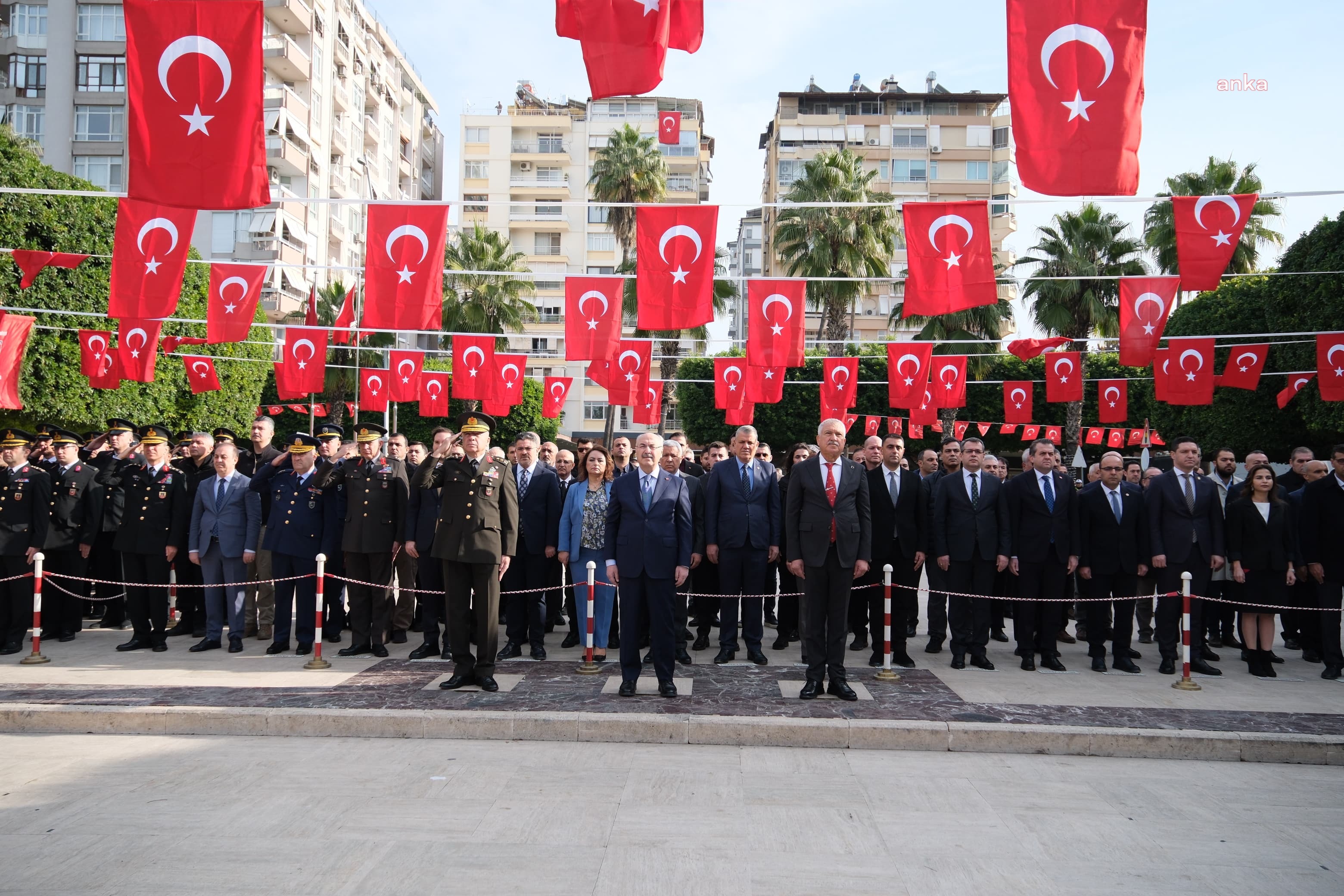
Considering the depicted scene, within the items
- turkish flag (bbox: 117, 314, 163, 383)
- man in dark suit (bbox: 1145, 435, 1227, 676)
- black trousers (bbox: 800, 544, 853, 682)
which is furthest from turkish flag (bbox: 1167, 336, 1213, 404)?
turkish flag (bbox: 117, 314, 163, 383)

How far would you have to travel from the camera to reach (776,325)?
51.4ft

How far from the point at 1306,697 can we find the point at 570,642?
692 cm

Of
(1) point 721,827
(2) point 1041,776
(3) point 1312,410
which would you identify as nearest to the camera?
(1) point 721,827

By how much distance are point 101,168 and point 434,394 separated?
1252 inches

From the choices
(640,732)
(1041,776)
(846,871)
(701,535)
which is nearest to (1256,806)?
(1041,776)

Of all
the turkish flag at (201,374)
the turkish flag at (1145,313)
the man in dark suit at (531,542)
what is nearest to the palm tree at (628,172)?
the turkish flag at (201,374)

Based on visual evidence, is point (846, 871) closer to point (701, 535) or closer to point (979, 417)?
point (701, 535)

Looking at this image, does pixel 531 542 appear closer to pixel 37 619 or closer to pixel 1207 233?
pixel 37 619

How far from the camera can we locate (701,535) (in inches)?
389

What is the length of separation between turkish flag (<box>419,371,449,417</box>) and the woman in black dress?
1685 cm

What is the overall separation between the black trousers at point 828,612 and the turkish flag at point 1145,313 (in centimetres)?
864

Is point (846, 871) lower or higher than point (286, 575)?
lower

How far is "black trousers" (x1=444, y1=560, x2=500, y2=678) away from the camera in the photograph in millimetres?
7762

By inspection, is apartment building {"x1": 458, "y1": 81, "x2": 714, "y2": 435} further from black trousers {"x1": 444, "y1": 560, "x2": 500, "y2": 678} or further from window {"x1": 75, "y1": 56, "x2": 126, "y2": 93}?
black trousers {"x1": 444, "y1": 560, "x2": 500, "y2": 678}
